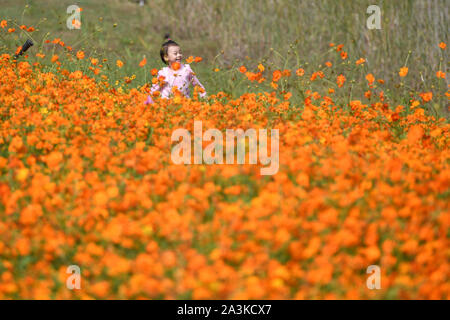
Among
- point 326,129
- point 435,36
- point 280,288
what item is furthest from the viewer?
point 435,36

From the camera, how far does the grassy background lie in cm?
694

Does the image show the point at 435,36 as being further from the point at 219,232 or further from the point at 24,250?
the point at 24,250

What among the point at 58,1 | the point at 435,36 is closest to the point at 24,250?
the point at 435,36

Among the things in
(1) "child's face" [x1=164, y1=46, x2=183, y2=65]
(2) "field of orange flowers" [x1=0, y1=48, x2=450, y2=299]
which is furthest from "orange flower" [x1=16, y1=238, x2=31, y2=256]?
(1) "child's face" [x1=164, y1=46, x2=183, y2=65]

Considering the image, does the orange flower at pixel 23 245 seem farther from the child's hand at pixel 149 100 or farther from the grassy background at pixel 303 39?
the grassy background at pixel 303 39

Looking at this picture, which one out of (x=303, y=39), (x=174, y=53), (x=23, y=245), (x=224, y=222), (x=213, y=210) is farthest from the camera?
(x=303, y=39)

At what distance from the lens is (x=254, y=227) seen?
2.92 metres

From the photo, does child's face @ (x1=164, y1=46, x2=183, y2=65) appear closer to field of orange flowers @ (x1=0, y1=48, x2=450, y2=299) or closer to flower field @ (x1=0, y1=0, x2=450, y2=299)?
flower field @ (x1=0, y1=0, x2=450, y2=299)

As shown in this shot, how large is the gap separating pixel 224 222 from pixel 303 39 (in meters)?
5.92

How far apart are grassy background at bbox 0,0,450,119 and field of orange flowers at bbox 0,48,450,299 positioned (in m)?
1.99

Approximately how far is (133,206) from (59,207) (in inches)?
15.7

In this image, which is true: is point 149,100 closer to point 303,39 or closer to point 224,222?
point 303,39

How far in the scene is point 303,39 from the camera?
338 inches

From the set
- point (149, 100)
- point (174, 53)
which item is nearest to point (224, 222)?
point (149, 100)
